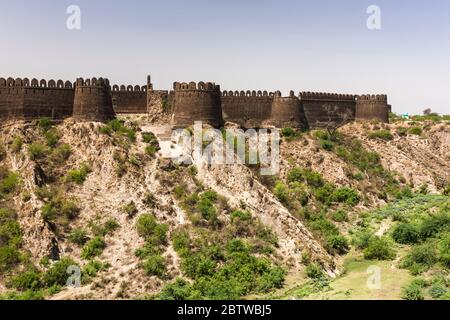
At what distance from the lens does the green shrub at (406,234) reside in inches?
1221

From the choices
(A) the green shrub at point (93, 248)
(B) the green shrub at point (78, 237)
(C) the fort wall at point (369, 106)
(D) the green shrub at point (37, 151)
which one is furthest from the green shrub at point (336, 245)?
(C) the fort wall at point (369, 106)

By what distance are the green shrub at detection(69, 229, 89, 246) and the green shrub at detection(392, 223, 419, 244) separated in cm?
1698

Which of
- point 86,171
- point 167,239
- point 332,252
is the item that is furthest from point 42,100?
point 332,252

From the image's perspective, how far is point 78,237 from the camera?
27578mm

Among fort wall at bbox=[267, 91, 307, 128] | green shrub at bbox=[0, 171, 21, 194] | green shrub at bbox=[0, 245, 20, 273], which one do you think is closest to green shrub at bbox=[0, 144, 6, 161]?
green shrub at bbox=[0, 171, 21, 194]

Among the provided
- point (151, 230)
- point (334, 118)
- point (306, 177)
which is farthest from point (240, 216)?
point (334, 118)

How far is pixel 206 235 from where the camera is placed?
28719 mm

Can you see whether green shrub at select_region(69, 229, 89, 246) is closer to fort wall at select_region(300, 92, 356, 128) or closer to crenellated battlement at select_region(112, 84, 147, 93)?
crenellated battlement at select_region(112, 84, 147, 93)

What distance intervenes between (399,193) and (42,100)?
2494 cm

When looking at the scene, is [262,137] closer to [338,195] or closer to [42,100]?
[338,195]

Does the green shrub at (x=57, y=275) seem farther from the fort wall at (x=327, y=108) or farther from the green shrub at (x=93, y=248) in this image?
the fort wall at (x=327, y=108)

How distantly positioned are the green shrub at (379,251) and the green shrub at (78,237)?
1465 centimetres

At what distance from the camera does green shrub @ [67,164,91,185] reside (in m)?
30.6

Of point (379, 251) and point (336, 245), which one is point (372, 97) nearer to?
point (336, 245)
